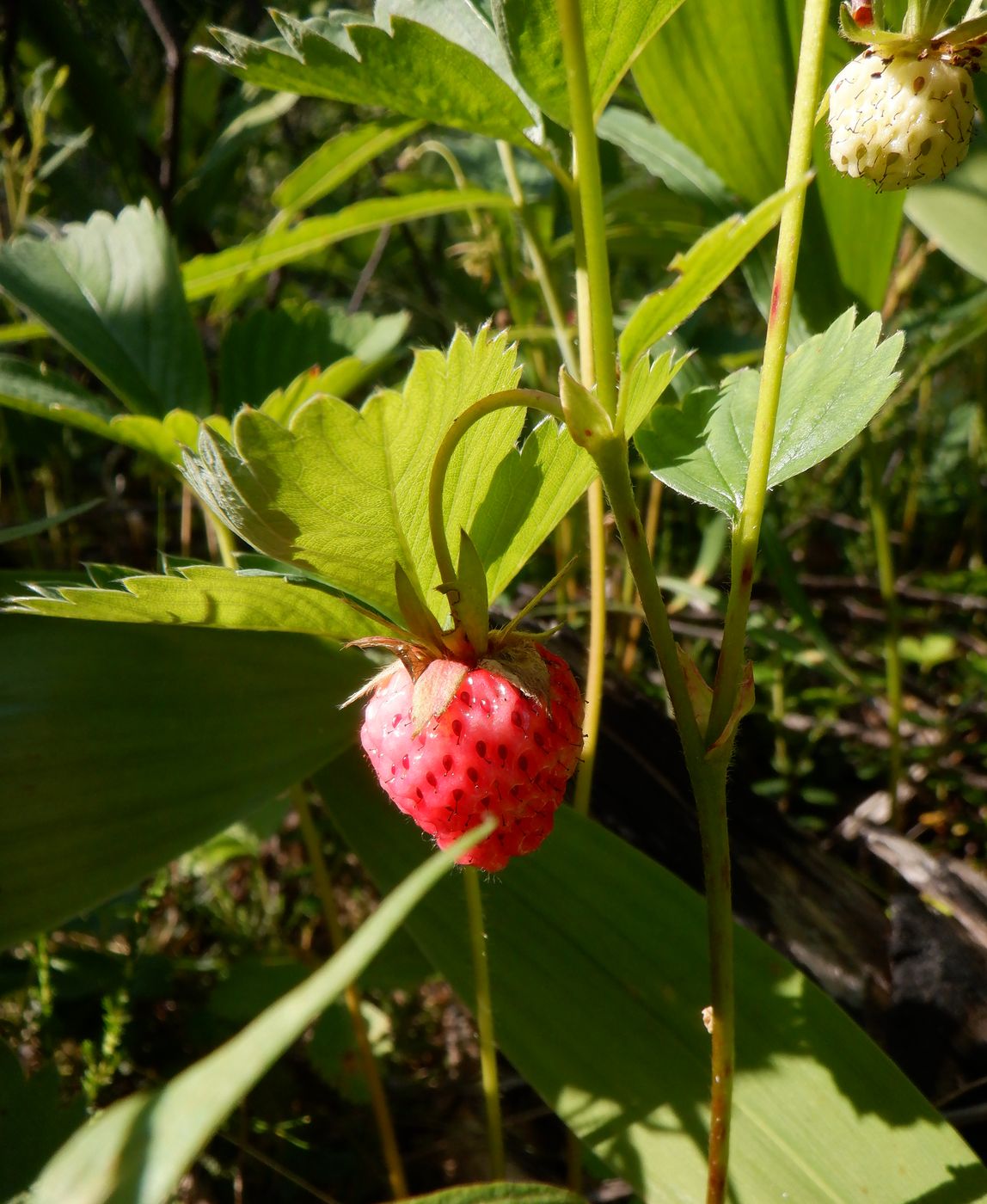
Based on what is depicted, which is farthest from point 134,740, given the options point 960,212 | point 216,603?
point 960,212

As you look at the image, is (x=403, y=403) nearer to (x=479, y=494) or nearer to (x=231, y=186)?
(x=479, y=494)

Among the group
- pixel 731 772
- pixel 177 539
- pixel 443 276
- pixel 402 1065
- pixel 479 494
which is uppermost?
pixel 479 494

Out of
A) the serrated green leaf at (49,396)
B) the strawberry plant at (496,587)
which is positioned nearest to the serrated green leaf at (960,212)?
the strawberry plant at (496,587)

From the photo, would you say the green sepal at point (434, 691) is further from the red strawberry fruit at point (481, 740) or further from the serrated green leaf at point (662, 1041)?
the serrated green leaf at point (662, 1041)

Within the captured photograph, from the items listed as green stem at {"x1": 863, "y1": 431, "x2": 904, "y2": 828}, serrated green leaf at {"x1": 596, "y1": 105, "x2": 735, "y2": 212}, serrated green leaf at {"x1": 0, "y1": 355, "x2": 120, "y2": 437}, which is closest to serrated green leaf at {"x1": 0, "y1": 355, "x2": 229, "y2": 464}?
serrated green leaf at {"x1": 0, "y1": 355, "x2": 120, "y2": 437}

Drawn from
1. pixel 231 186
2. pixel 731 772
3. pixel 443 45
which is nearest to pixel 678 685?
pixel 443 45
